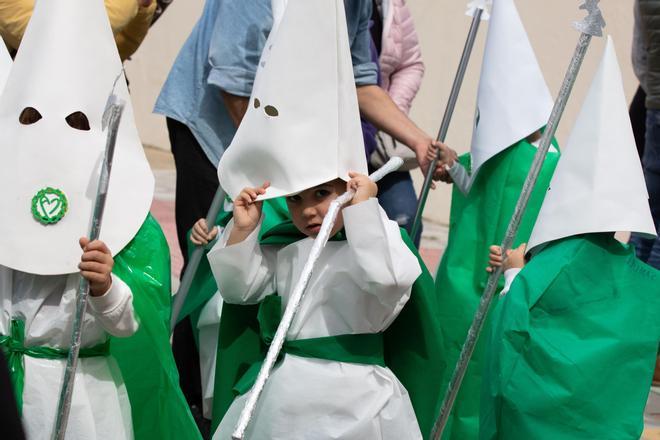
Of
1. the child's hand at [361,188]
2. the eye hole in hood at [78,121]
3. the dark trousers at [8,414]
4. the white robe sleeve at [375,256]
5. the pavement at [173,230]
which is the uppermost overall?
the dark trousers at [8,414]

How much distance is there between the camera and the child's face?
11.8 feet

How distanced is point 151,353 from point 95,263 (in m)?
0.60

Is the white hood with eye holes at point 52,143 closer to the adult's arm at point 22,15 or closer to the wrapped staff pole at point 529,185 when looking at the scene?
the adult's arm at point 22,15

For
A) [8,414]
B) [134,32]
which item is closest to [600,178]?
[134,32]

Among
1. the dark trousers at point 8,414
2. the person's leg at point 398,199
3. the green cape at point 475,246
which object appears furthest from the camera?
the person's leg at point 398,199

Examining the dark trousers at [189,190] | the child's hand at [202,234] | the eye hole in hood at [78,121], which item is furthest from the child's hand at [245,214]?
the dark trousers at [189,190]

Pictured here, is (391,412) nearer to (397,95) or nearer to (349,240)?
(349,240)

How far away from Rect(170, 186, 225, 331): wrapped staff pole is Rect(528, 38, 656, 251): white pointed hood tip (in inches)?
43.8

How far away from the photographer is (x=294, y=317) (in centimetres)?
354

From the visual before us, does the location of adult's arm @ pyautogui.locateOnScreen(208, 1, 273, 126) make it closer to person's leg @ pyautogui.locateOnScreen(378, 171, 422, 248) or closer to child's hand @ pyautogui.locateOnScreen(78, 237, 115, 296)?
person's leg @ pyautogui.locateOnScreen(378, 171, 422, 248)

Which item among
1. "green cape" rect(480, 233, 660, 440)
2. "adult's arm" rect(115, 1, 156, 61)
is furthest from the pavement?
"adult's arm" rect(115, 1, 156, 61)

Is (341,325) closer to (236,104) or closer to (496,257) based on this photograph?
(496,257)

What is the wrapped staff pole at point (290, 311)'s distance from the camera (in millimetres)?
2984

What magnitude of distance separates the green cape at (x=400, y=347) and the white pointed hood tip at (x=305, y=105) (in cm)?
26
